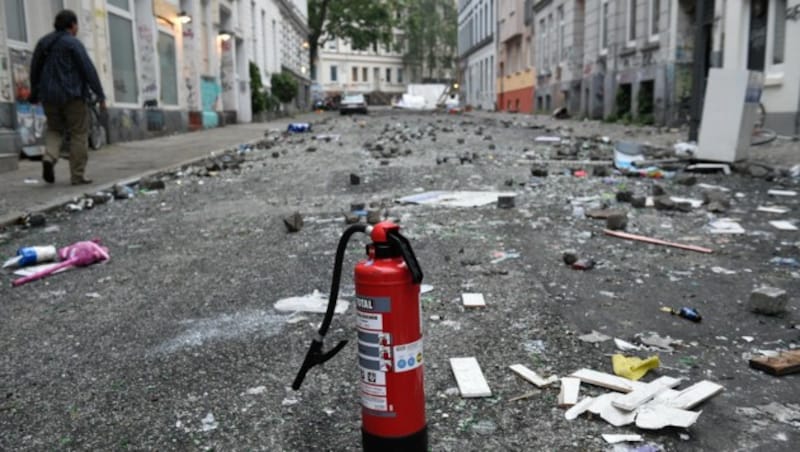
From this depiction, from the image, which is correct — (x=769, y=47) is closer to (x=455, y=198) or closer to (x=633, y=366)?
(x=455, y=198)

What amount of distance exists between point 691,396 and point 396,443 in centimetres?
107

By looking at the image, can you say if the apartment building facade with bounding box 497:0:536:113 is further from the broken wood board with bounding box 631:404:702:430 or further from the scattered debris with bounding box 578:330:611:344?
the broken wood board with bounding box 631:404:702:430

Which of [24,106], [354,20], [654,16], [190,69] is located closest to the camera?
[24,106]

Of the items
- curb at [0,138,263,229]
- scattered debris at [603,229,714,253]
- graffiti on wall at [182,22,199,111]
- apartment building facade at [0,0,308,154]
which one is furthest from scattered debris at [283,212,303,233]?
graffiti on wall at [182,22,199,111]

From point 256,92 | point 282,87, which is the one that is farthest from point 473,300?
point 282,87

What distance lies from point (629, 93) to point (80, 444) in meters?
22.0

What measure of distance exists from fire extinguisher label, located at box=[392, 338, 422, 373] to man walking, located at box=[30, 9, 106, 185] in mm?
7016

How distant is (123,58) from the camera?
15281 millimetres

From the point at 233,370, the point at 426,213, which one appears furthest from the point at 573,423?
the point at 426,213

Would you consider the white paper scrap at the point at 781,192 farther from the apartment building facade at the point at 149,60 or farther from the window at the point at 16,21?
the window at the point at 16,21

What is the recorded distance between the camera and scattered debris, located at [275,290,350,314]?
333cm

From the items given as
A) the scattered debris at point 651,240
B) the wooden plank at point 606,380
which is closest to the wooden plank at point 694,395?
the wooden plank at point 606,380

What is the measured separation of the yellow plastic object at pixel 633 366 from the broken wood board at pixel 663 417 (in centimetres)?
30

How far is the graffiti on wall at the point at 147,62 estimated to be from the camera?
16.3 metres
